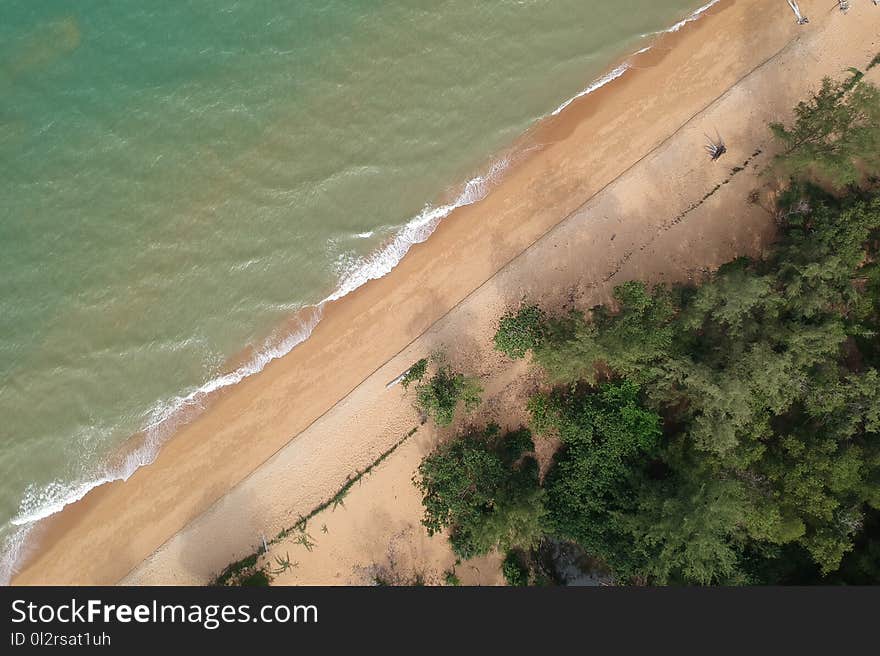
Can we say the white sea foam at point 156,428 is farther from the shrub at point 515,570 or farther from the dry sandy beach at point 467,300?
the shrub at point 515,570

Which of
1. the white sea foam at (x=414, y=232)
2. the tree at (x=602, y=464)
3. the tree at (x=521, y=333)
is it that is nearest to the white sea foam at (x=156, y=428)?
the white sea foam at (x=414, y=232)

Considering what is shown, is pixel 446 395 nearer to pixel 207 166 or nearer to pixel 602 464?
pixel 602 464

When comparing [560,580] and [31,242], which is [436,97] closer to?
[31,242]

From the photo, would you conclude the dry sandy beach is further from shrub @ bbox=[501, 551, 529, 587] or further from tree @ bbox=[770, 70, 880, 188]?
tree @ bbox=[770, 70, 880, 188]

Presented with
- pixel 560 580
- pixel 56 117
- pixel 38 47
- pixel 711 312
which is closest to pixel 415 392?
pixel 560 580

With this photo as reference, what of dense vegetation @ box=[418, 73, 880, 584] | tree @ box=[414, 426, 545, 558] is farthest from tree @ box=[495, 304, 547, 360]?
tree @ box=[414, 426, 545, 558]

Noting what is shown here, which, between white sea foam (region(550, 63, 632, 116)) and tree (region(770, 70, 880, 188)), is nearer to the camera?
tree (region(770, 70, 880, 188))
